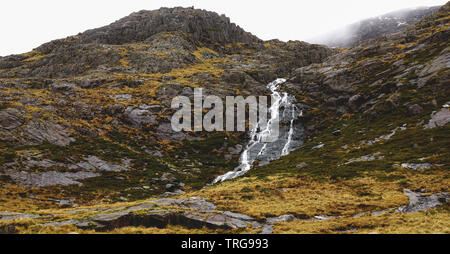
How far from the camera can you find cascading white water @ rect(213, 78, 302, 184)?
192 ft

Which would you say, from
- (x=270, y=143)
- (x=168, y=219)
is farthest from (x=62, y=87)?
(x=168, y=219)

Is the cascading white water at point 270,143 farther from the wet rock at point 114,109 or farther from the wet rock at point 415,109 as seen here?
the wet rock at point 114,109

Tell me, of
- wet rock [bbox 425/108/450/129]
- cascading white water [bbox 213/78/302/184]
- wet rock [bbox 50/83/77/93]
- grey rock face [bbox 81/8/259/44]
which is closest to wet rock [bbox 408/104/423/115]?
wet rock [bbox 425/108/450/129]

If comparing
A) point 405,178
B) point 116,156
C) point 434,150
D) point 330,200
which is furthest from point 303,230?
point 116,156

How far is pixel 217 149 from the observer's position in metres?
65.9

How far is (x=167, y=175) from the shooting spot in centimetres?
4866

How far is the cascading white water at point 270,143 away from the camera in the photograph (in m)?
58.4

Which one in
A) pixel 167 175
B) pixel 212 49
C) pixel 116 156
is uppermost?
pixel 212 49

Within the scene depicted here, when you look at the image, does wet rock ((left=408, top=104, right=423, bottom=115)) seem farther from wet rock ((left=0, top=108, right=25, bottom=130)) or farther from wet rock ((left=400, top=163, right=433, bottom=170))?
wet rock ((left=0, top=108, right=25, bottom=130))

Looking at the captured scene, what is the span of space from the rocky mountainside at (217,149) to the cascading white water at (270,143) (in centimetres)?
287

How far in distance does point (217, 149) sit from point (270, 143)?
14.6 m

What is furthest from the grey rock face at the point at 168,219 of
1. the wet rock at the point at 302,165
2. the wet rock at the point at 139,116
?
the wet rock at the point at 139,116

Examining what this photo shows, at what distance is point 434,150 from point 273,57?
115404 mm
